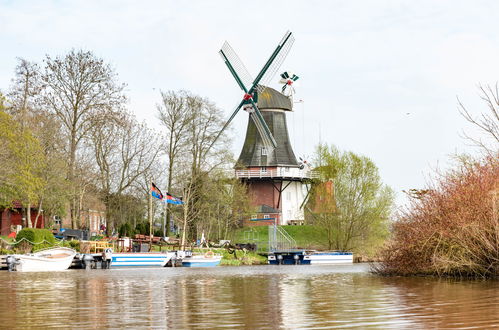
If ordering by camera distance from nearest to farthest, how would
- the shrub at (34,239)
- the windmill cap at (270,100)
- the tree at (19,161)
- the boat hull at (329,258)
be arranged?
the tree at (19,161) → the shrub at (34,239) → the boat hull at (329,258) → the windmill cap at (270,100)

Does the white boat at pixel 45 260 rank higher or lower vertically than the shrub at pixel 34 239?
lower

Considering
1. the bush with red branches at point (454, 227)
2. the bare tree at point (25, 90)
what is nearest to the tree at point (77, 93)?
the bare tree at point (25, 90)

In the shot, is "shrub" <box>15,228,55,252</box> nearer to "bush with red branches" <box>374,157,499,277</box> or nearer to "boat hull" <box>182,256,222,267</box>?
"boat hull" <box>182,256,222,267</box>

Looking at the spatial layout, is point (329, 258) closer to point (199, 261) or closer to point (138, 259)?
point (199, 261)

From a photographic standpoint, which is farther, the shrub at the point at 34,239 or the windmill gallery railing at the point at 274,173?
the windmill gallery railing at the point at 274,173

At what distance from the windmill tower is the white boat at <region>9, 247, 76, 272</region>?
29.3 meters

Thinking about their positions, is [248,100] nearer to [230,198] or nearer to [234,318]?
[230,198]

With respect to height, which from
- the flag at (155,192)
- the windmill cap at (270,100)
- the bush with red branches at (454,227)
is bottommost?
the bush with red branches at (454,227)

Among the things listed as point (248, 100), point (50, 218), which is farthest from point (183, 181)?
point (248, 100)

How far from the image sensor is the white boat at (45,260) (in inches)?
1382

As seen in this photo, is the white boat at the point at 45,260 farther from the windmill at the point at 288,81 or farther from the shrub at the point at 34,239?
the windmill at the point at 288,81

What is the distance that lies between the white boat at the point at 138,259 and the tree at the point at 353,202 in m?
17.6

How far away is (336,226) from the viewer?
59.1 metres

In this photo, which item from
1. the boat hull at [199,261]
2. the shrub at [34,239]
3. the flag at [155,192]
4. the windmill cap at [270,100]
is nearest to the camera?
A: the shrub at [34,239]
